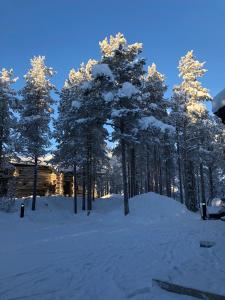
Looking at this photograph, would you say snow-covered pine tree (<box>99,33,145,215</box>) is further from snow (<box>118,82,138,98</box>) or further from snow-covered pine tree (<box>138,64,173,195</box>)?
snow-covered pine tree (<box>138,64,173,195</box>)

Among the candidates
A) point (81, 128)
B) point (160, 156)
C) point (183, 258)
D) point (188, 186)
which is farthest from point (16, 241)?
point (160, 156)

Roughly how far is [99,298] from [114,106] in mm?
20830

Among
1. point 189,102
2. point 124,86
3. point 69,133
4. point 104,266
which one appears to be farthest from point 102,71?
point 104,266

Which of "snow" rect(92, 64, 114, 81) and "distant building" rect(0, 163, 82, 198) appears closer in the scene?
"snow" rect(92, 64, 114, 81)

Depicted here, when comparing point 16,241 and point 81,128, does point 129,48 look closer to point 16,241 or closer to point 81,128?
point 81,128

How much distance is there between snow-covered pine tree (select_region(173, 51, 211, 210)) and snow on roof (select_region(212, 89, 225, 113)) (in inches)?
1192

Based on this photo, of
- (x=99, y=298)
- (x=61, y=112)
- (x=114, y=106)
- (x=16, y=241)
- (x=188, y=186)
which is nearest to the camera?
(x=99, y=298)

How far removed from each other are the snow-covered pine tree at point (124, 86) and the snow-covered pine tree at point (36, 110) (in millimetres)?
10376

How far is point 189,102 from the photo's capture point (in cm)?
3784

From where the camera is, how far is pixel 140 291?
6.23 m

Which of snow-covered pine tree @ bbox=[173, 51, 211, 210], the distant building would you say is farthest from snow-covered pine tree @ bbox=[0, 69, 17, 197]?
snow-covered pine tree @ bbox=[173, 51, 211, 210]

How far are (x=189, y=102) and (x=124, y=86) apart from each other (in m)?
14.4

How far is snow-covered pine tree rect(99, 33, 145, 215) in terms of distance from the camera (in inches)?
1003

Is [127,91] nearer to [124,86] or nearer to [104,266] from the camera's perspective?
[124,86]
